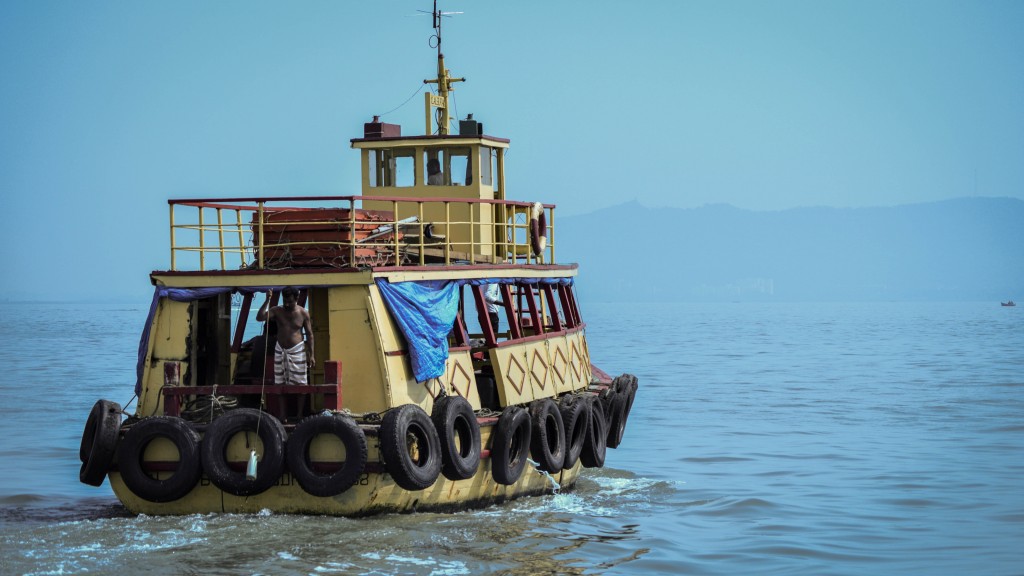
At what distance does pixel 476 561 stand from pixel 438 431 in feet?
4.83

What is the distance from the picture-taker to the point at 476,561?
43.7 ft

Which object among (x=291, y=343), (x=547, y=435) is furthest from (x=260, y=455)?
(x=547, y=435)

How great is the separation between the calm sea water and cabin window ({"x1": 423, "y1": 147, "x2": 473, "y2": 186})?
474cm

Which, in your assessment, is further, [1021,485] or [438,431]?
[1021,485]

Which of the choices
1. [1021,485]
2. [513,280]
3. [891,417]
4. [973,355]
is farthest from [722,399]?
[973,355]

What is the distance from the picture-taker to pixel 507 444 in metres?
15.1

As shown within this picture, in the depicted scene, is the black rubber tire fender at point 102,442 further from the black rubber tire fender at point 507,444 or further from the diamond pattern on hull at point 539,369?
the diamond pattern on hull at point 539,369

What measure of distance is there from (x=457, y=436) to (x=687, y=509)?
454 centimetres

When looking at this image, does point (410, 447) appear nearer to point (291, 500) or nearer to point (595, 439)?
point (291, 500)

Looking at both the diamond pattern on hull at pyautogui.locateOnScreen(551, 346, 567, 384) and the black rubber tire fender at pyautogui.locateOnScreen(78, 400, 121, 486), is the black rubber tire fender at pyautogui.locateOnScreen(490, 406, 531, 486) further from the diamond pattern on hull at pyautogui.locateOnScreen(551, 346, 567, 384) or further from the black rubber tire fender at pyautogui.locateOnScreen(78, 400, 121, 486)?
the black rubber tire fender at pyautogui.locateOnScreen(78, 400, 121, 486)

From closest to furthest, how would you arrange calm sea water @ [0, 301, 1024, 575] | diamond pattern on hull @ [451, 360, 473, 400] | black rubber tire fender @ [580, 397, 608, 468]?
calm sea water @ [0, 301, 1024, 575], diamond pattern on hull @ [451, 360, 473, 400], black rubber tire fender @ [580, 397, 608, 468]

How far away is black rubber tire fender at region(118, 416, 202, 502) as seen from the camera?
524 inches

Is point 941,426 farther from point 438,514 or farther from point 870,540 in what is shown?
point 438,514

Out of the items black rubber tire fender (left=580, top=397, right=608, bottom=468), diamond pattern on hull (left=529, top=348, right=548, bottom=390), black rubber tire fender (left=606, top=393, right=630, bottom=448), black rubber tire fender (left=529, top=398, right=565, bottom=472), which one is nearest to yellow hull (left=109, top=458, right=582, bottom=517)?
black rubber tire fender (left=529, top=398, right=565, bottom=472)
